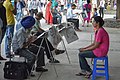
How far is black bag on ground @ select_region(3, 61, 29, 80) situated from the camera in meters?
6.33

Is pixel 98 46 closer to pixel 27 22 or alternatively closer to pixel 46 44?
pixel 27 22

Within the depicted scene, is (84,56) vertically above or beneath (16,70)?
above

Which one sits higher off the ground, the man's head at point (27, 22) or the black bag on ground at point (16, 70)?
the man's head at point (27, 22)

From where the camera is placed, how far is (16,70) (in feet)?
20.9

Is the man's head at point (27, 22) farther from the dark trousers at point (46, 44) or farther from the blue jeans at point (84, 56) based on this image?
the blue jeans at point (84, 56)

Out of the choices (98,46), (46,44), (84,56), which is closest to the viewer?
(98,46)

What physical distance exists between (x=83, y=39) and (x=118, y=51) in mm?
2800

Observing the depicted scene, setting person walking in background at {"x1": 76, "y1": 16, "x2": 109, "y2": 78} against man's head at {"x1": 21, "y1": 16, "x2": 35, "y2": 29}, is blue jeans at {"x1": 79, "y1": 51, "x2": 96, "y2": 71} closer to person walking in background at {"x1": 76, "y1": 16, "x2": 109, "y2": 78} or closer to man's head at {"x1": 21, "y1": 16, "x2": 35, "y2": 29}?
person walking in background at {"x1": 76, "y1": 16, "x2": 109, "y2": 78}

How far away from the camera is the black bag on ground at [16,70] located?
6.33 metres

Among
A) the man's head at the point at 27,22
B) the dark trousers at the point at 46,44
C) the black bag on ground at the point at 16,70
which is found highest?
the man's head at the point at 27,22

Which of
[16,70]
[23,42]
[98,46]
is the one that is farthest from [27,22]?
[98,46]

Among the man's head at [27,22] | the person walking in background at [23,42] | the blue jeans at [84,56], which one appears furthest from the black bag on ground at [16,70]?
the blue jeans at [84,56]

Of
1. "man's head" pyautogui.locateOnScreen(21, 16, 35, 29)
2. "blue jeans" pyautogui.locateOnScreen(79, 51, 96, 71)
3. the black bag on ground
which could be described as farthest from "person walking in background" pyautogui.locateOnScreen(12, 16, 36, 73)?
"blue jeans" pyautogui.locateOnScreen(79, 51, 96, 71)

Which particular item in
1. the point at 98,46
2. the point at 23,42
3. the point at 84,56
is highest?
the point at 23,42
